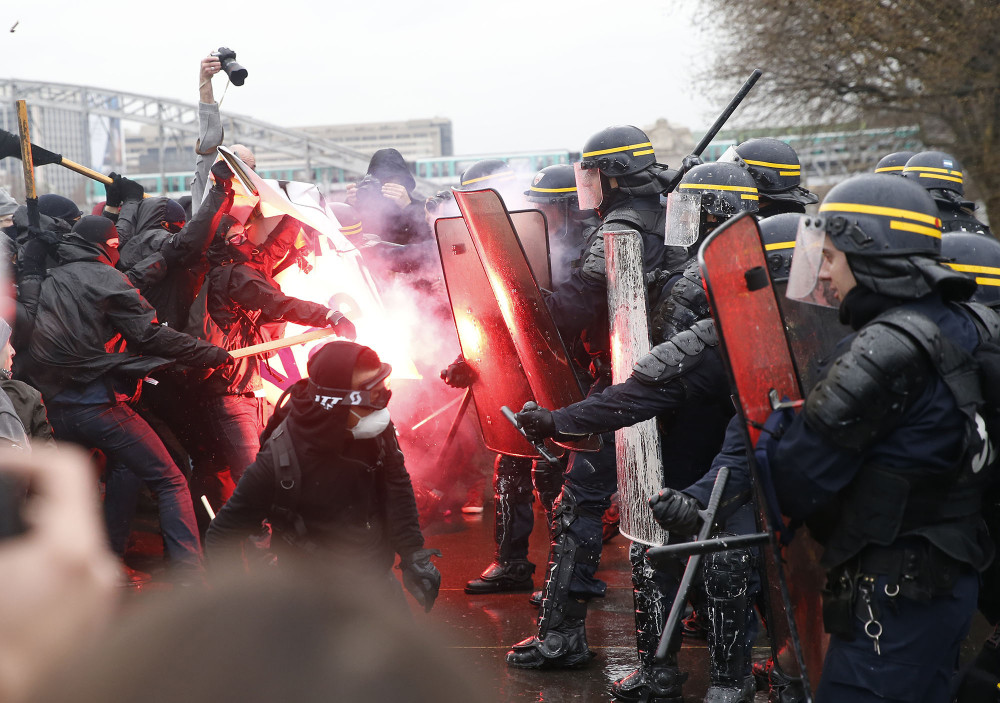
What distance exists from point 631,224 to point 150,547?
147 inches

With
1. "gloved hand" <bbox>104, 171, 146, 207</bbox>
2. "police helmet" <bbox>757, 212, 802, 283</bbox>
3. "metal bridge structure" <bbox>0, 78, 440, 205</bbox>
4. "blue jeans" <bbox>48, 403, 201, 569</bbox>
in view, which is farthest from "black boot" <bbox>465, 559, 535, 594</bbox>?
"metal bridge structure" <bbox>0, 78, 440, 205</bbox>

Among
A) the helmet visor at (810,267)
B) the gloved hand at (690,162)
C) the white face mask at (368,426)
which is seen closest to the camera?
the helmet visor at (810,267)

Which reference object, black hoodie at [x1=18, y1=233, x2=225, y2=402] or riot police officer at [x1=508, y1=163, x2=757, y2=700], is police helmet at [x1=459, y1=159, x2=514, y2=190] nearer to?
black hoodie at [x1=18, y1=233, x2=225, y2=402]

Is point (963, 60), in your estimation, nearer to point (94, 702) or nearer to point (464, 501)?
point (464, 501)

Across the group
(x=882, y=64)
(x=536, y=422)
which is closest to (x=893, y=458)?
(x=536, y=422)

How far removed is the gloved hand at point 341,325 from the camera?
5156 millimetres

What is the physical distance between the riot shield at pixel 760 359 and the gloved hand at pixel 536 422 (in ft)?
3.21

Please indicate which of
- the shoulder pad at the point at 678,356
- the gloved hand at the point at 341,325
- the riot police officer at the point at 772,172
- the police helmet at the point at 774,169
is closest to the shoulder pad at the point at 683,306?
the shoulder pad at the point at 678,356

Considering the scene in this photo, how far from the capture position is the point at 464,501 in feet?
23.1

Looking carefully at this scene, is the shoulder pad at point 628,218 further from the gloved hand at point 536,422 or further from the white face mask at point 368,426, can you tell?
the white face mask at point 368,426

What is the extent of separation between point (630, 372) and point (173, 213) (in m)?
3.62

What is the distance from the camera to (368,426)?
11.2ft

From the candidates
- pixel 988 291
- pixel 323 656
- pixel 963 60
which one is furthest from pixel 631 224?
pixel 963 60

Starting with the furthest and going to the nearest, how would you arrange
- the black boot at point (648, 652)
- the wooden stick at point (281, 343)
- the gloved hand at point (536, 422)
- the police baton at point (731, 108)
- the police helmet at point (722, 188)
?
1. the wooden stick at point (281, 343)
2. the police baton at point (731, 108)
3. the police helmet at point (722, 188)
4. the black boot at point (648, 652)
5. the gloved hand at point (536, 422)
